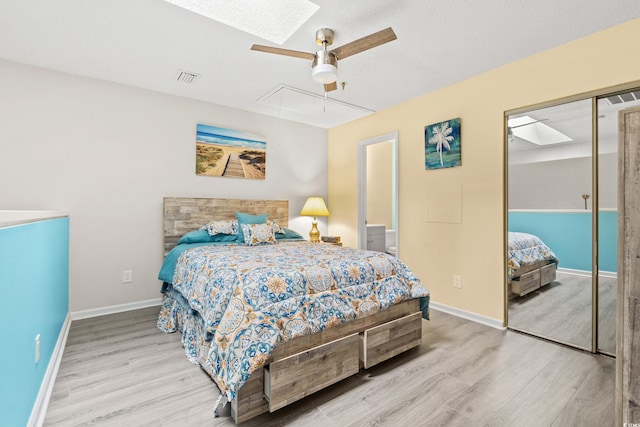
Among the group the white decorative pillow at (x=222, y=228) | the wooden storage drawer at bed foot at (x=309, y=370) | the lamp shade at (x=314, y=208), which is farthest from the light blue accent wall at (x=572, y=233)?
the white decorative pillow at (x=222, y=228)

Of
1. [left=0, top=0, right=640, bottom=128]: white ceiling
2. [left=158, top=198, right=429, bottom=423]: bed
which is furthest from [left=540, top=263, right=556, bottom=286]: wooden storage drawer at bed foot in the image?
[left=0, top=0, right=640, bottom=128]: white ceiling

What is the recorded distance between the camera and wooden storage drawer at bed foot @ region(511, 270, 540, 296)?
273 centimetres

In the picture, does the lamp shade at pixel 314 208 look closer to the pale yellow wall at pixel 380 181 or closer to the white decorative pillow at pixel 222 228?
the white decorative pillow at pixel 222 228

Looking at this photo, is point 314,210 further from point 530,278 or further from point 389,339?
point 530,278

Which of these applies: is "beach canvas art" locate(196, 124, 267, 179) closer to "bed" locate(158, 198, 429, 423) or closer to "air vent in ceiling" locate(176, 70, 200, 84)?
"air vent in ceiling" locate(176, 70, 200, 84)

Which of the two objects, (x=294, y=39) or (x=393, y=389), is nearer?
(x=393, y=389)

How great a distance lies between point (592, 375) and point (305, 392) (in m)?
1.95

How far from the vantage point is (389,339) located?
2096mm

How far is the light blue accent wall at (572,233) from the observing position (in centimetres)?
226

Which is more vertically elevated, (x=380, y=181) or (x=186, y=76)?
(x=186, y=76)

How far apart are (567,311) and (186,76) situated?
163 inches

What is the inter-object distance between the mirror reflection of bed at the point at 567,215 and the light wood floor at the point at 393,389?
25 cm

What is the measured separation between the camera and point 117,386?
1846mm

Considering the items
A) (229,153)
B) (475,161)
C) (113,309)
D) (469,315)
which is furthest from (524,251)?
(113,309)
